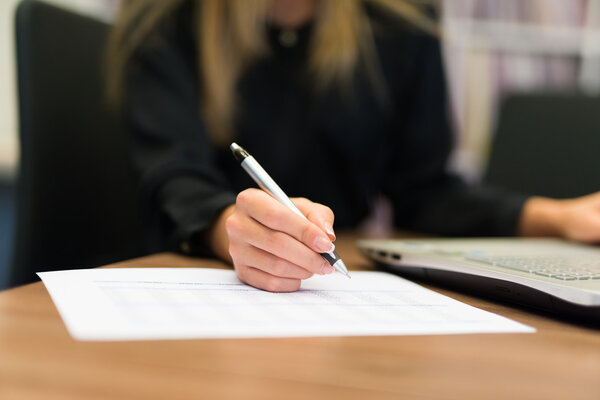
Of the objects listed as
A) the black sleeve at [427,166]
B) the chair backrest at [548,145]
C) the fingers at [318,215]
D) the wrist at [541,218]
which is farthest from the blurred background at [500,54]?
the fingers at [318,215]

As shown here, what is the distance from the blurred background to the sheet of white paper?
142 cm

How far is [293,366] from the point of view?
28 cm

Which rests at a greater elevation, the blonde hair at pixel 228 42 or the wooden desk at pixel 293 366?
the blonde hair at pixel 228 42

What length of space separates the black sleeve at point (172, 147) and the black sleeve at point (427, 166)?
0.32m

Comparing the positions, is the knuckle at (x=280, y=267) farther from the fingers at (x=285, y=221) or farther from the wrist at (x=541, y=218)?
the wrist at (x=541, y=218)

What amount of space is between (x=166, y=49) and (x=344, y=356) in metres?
0.67

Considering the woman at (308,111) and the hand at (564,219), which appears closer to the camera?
the hand at (564,219)

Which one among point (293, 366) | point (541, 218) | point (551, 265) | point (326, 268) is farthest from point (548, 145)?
point (293, 366)

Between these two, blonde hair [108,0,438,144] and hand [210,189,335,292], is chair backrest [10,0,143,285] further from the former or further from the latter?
hand [210,189,335,292]

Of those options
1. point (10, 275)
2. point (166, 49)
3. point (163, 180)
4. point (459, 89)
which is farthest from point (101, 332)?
point (459, 89)

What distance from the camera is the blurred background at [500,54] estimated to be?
1782 millimetres

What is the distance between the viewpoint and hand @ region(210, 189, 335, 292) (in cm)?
41

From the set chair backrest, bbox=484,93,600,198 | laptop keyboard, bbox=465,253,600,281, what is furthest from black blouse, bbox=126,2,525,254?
laptop keyboard, bbox=465,253,600,281

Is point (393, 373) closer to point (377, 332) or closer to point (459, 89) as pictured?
point (377, 332)
